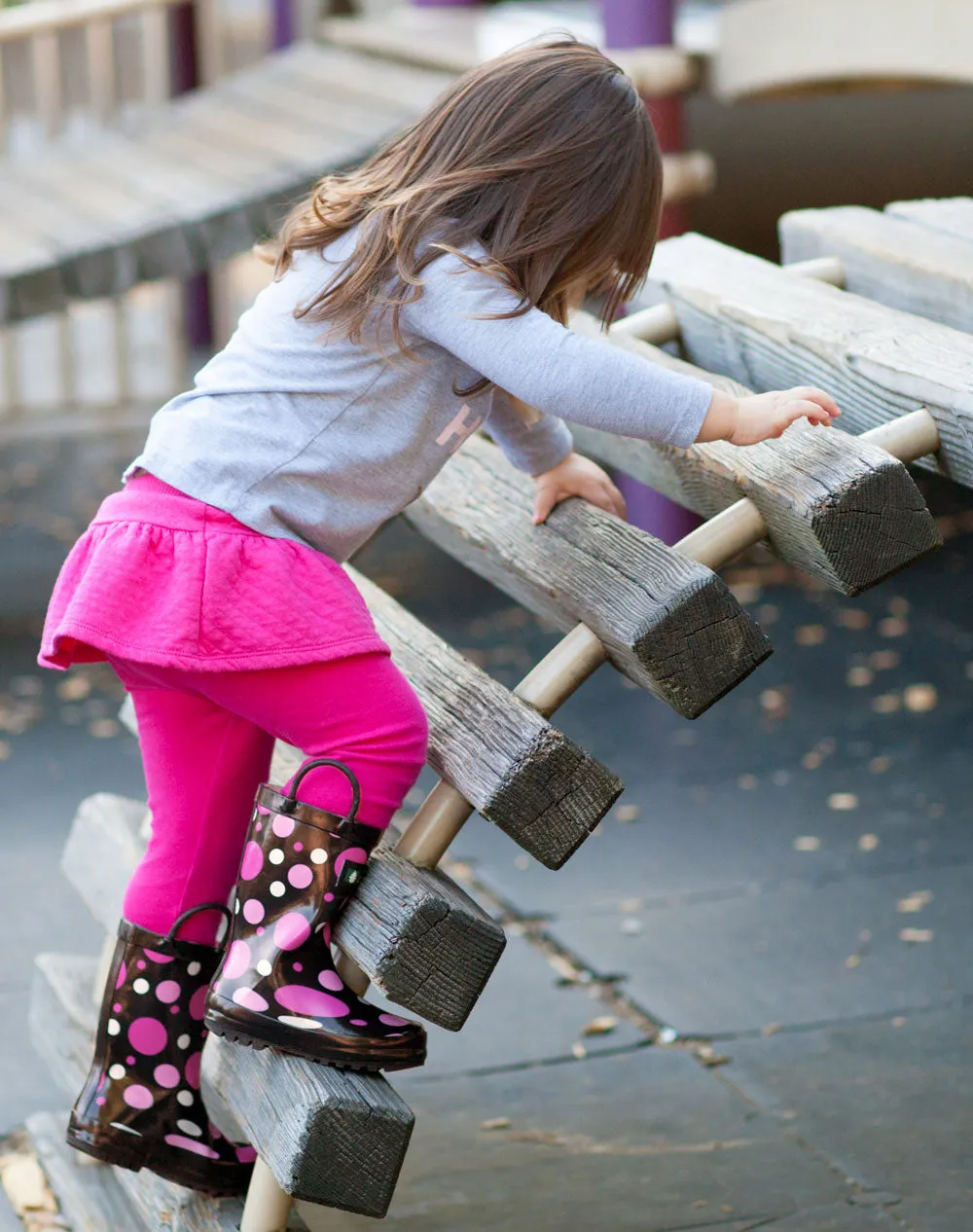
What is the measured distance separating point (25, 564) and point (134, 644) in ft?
12.6

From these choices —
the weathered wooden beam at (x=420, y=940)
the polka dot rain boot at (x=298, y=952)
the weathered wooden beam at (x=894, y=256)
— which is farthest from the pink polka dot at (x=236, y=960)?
the weathered wooden beam at (x=894, y=256)

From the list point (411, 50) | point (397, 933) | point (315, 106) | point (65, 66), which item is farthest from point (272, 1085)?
point (65, 66)

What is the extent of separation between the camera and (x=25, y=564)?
18.5ft

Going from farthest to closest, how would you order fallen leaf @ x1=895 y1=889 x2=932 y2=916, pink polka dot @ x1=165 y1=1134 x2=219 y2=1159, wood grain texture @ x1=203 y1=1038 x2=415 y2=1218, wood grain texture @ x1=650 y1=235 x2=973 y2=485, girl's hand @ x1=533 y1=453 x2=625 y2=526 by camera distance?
fallen leaf @ x1=895 y1=889 x2=932 y2=916
girl's hand @ x1=533 y1=453 x2=625 y2=526
pink polka dot @ x1=165 y1=1134 x2=219 y2=1159
wood grain texture @ x1=650 y1=235 x2=973 y2=485
wood grain texture @ x1=203 y1=1038 x2=415 y2=1218

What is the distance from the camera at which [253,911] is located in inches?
77.4

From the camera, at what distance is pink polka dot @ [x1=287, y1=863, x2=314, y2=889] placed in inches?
76.7

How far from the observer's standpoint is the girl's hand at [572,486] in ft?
7.77

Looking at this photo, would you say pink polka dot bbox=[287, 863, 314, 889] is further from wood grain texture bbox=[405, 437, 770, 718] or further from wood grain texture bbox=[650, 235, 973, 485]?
wood grain texture bbox=[650, 235, 973, 485]

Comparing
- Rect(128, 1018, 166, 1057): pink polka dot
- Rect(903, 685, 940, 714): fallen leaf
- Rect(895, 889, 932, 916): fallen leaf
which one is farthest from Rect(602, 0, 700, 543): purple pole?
Rect(128, 1018, 166, 1057): pink polka dot

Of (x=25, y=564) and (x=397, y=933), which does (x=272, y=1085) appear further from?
(x=25, y=564)

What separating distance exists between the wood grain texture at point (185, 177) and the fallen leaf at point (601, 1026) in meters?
2.82

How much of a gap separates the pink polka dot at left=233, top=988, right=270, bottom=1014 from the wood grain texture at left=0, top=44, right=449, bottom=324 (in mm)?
3251

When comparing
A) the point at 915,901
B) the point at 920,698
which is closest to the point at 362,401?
the point at 915,901

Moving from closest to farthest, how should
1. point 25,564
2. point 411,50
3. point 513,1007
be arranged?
point 513,1007 < point 25,564 < point 411,50
